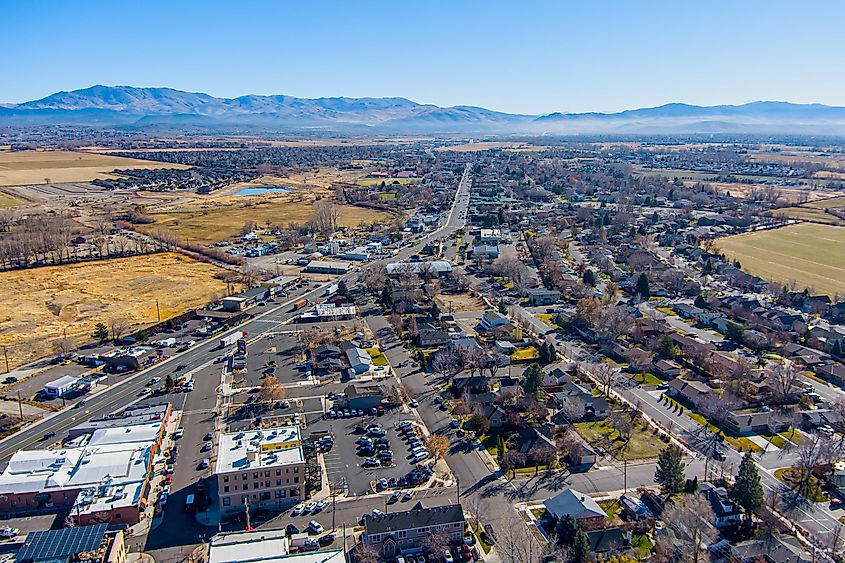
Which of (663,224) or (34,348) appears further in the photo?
(663,224)

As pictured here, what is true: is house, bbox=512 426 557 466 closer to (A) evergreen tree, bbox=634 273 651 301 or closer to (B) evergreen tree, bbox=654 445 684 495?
(B) evergreen tree, bbox=654 445 684 495

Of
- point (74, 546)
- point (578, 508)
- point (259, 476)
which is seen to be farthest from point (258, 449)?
point (578, 508)

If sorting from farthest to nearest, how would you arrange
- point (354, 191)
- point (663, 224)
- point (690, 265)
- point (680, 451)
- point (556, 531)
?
point (354, 191) < point (663, 224) < point (690, 265) < point (680, 451) < point (556, 531)

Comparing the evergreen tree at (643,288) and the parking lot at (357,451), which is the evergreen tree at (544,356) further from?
the evergreen tree at (643,288)

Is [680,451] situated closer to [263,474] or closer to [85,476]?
[263,474]

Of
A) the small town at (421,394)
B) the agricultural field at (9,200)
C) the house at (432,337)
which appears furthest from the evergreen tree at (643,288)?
the agricultural field at (9,200)

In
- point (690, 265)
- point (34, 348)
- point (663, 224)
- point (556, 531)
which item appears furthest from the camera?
point (663, 224)

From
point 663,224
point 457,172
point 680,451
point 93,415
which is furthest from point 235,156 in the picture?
point 680,451
